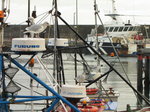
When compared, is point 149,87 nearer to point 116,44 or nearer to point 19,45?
point 19,45

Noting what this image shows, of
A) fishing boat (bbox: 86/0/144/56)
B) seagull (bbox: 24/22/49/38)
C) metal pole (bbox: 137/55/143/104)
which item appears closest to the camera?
seagull (bbox: 24/22/49/38)

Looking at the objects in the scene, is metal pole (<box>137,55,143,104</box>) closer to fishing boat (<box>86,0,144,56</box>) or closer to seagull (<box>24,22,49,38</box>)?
seagull (<box>24,22,49,38</box>)

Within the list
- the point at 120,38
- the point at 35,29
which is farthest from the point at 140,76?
the point at 120,38

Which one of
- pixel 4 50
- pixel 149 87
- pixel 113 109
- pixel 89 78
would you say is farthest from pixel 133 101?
pixel 4 50

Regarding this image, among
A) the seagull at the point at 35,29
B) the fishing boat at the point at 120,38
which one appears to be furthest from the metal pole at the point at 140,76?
the fishing boat at the point at 120,38

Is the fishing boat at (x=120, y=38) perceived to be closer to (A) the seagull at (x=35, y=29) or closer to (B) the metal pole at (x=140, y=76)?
(B) the metal pole at (x=140, y=76)

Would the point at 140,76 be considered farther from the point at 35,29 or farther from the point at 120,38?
the point at 120,38

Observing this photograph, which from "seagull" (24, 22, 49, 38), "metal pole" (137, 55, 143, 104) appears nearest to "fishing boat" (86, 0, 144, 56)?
"metal pole" (137, 55, 143, 104)

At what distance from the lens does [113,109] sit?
1611 centimetres

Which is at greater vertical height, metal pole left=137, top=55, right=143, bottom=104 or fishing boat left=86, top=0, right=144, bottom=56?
fishing boat left=86, top=0, right=144, bottom=56

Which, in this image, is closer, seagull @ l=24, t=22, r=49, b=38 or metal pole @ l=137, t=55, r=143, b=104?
seagull @ l=24, t=22, r=49, b=38

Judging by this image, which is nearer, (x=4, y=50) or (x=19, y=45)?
(x=19, y=45)

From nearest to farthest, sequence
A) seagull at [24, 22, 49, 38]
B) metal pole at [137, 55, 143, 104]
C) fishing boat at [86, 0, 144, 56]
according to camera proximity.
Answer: seagull at [24, 22, 49, 38] < metal pole at [137, 55, 143, 104] < fishing boat at [86, 0, 144, 56]

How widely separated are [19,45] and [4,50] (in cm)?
93
